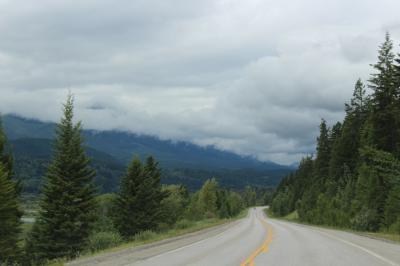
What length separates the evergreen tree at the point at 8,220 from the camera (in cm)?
3666

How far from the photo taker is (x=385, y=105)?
177 ft

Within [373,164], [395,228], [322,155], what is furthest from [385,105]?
[322,155]

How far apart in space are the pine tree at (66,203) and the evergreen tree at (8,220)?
2111 mm

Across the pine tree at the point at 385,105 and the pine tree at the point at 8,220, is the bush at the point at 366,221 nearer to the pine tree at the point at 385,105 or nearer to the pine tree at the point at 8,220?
the pine tree at the point at 385,105

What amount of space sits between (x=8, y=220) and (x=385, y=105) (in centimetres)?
A: 3961

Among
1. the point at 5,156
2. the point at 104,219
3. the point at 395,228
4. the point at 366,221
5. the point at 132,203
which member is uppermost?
the point at 5,156

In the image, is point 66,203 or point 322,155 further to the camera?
point 322,155

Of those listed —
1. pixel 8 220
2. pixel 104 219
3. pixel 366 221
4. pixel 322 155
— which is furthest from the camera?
pixel 322 155

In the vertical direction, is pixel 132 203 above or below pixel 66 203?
below

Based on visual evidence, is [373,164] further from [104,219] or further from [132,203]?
[104,219]

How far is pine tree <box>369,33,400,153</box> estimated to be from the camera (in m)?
52.3

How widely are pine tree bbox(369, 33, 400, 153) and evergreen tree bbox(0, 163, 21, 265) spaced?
117ft

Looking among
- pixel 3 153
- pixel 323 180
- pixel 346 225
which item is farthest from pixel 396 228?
pixel 323 180

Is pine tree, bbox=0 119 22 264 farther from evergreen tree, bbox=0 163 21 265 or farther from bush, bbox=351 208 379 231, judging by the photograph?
bush, bbox=351 208 379 231
